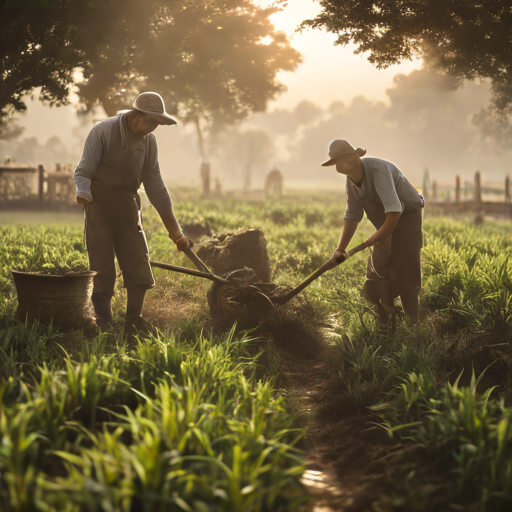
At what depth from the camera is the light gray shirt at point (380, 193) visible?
4598 mm

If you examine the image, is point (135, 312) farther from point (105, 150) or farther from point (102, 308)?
point (105, 150)

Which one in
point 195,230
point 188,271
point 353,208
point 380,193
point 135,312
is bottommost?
point 135,312

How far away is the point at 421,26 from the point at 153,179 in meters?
3.64

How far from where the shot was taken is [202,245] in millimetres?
7301

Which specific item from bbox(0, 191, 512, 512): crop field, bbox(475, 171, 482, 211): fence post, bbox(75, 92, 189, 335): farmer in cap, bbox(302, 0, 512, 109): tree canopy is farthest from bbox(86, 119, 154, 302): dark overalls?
bbox(475, 171, 482, 211): fence post

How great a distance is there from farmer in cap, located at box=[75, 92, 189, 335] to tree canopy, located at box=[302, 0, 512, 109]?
279 centimetres

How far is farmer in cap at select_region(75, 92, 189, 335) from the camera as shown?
4559mm

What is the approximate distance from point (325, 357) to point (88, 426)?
2558 millimetres

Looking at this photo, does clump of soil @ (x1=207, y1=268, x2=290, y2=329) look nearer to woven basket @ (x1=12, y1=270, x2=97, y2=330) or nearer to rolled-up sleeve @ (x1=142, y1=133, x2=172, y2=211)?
rolled-up sleeve @ (x1=142, y1=133, x2=172, y2=211)

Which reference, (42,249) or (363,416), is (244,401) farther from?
(42,249)

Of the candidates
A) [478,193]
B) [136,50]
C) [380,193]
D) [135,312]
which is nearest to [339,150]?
[380,193]

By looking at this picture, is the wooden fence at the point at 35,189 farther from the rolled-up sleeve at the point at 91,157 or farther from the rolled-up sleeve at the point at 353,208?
the rolled-up sleeve at the point at 353,208

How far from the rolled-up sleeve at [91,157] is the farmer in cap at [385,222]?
6.60 ft

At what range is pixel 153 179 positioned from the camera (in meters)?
5.05
